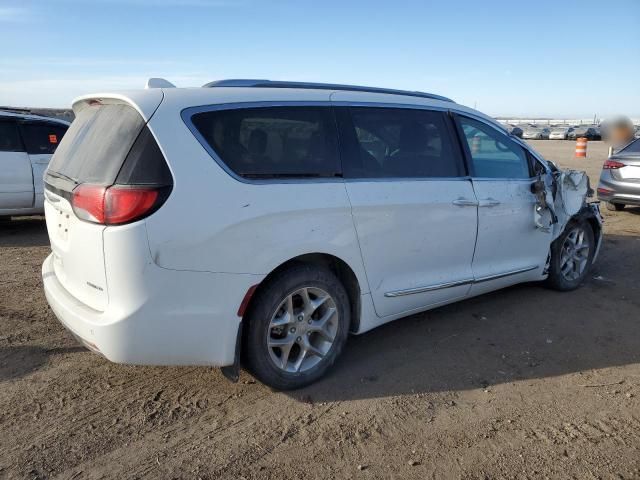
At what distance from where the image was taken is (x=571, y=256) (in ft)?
17.9

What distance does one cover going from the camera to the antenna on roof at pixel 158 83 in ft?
11.2

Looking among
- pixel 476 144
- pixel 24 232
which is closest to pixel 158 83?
pixel 476 144

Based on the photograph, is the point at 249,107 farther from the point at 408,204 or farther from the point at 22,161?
the point at 22,161

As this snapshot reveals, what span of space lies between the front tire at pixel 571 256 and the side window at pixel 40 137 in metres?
6.55

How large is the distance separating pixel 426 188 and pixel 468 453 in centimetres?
184

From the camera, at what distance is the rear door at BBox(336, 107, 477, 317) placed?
365 cm

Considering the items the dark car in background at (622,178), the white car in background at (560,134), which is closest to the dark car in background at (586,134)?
the white car in background at (560,134)

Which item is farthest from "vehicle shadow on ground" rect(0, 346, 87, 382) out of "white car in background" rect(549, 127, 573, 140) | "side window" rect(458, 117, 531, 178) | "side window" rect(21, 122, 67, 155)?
"white car in background" rect(549, 127, 573, 140)

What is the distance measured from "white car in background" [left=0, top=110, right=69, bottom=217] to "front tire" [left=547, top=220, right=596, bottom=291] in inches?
262

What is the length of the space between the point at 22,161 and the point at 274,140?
578 centimetres

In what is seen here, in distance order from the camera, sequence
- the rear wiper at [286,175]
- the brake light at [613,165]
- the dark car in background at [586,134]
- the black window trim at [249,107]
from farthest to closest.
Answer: the dark car in background at [586,134], the brake light at [613,165], the rear wiper at [286,175], the black window trim at [249,107]

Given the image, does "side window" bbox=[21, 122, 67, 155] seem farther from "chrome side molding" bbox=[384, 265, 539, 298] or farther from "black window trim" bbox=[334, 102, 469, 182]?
"chrome side molding" bbox=[384, 265, 539, 298]

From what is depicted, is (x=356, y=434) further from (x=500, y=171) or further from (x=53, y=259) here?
(x=500, y=171)

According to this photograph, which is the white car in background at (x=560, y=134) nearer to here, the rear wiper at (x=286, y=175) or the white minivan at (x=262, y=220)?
the white minivan at (x=262, y=220)
